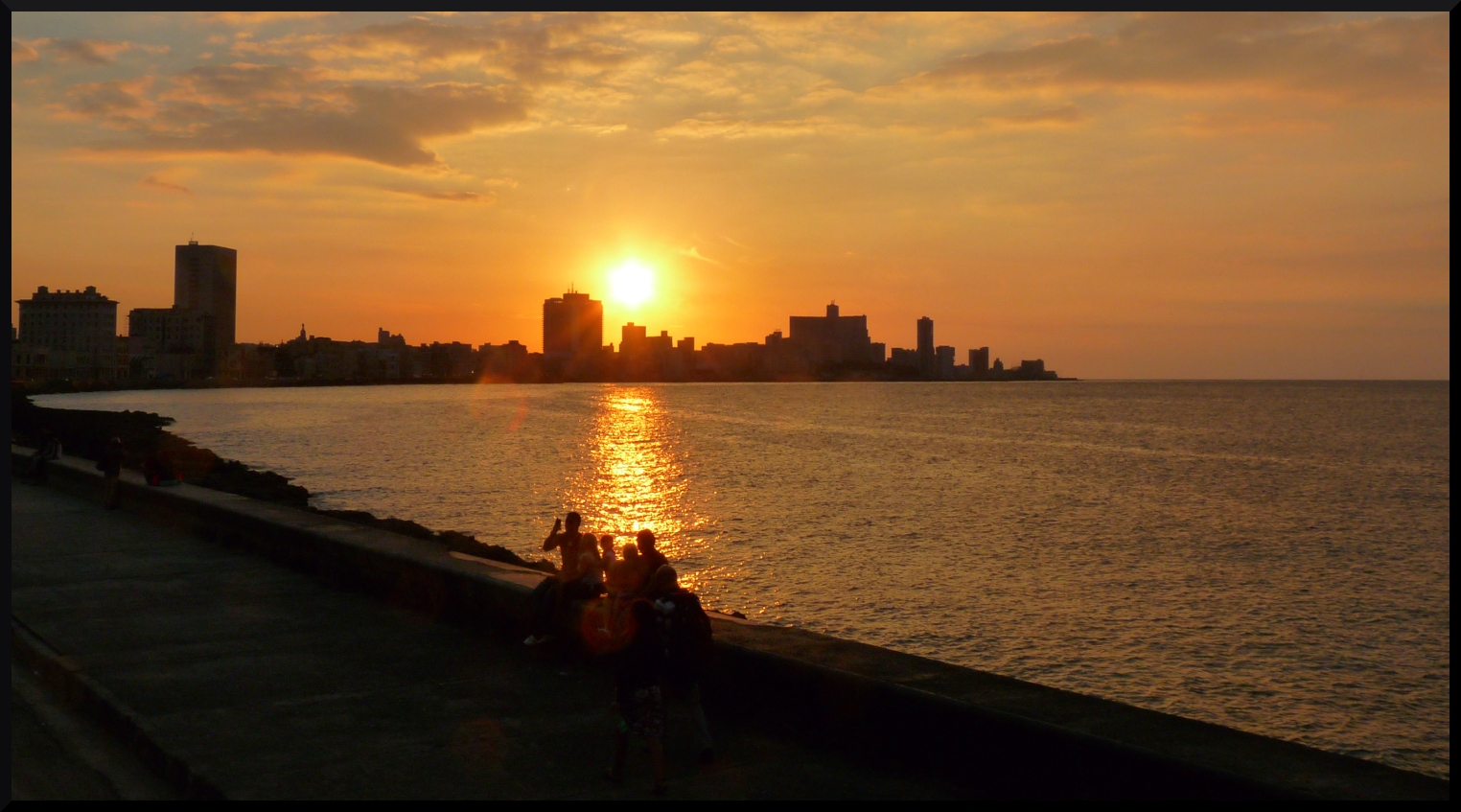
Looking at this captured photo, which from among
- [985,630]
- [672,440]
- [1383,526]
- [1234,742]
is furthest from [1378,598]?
→ [672,440]

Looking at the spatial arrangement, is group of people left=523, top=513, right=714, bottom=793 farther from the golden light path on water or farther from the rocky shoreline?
the golden light path on water

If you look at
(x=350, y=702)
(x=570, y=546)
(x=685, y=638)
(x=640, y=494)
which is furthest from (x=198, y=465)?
(x=685, y=638)

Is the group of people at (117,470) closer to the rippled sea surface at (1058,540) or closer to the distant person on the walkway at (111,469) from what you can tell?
the distant person on the walkway at (111,469)

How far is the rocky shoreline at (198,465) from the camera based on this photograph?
20.1 metres

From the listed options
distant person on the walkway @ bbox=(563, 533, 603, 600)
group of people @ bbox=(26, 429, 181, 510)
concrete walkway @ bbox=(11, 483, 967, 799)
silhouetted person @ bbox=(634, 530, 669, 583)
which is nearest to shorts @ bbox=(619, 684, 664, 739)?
concrete walkway @ bbox=(11, 483, 967, 799)

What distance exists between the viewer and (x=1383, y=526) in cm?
4044

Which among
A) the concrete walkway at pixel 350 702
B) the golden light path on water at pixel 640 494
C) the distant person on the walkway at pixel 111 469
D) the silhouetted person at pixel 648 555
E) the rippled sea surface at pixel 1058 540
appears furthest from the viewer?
the golden light path on water at pixel 640 494

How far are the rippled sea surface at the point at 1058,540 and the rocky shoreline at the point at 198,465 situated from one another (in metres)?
5.43

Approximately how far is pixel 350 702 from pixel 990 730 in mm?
4635

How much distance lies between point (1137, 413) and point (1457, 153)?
523 ft

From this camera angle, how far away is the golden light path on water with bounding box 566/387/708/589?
121ft

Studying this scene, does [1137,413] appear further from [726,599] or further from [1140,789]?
[1140,789]

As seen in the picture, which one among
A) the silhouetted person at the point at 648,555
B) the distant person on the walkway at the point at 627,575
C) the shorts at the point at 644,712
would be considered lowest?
the shorts at the point at 644,712

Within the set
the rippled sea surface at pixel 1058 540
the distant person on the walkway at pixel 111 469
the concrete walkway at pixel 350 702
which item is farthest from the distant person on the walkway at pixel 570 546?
the distant person on the walkway at pixel 111 469
